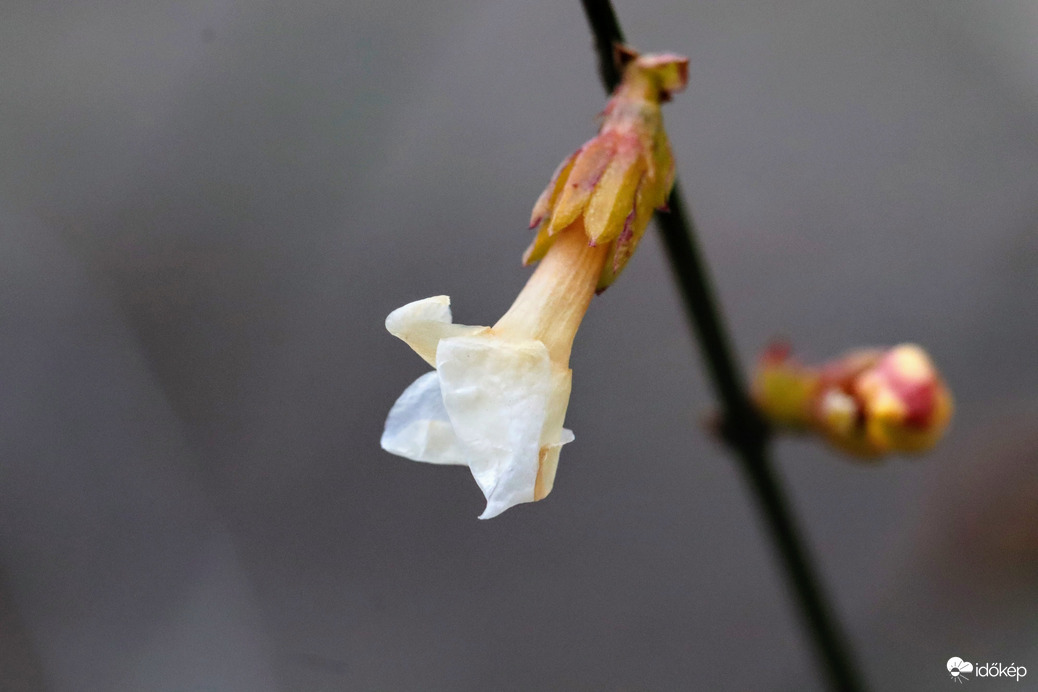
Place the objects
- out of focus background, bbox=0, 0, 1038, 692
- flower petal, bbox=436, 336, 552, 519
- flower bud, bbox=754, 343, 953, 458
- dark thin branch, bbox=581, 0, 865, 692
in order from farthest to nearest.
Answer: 1. out of focus background, bbox=0, 0, 1038, 692
2. flower bud, bbox=754, 343, 953, 458
3. dark thin branch, bbox=581, 0, 865, 692
4. flower petal, bbox=436, 336, 552, 519

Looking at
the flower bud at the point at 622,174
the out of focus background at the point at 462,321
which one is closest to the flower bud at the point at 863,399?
the flower bud at the point at 622,174

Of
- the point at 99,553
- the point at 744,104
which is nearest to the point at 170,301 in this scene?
the point at 99,553

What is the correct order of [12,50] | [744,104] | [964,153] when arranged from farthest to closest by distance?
[12,50], [744,104], [964,153]

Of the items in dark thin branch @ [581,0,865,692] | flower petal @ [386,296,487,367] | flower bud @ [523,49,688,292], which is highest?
flower bud @ [523,49,688,292]

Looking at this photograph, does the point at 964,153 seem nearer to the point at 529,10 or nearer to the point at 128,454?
the point at 529,10

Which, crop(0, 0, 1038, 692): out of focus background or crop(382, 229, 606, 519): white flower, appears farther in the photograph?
crop(0, 0, 1038, 692): out of focus background

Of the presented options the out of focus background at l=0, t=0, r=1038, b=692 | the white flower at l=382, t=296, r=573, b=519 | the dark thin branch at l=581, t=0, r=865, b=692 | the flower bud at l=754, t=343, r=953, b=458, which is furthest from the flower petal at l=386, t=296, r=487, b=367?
the out of focus background at l=0, t=0, r=1038, b=692

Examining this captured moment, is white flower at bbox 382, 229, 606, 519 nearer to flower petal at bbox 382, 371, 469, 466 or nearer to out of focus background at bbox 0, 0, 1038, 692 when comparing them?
flower petal at bbox 382, 371, 469, 466
